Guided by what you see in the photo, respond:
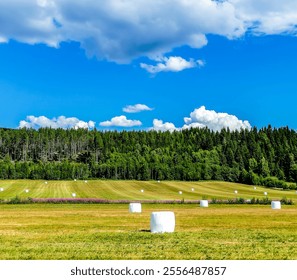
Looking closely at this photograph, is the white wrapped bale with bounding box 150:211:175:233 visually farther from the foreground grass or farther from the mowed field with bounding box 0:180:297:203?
the mowed field with bounding box 0:180:297:203

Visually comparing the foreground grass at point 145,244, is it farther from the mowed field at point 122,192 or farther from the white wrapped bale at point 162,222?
the mowed field at point 122,192

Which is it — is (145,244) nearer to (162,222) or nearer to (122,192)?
(162,222)

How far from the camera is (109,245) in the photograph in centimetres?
1812

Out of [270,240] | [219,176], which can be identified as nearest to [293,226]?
[270,240]

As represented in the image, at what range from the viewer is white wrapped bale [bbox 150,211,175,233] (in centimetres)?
2188

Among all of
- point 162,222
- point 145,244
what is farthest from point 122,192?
point 145,244

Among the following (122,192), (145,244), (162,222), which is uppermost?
(122,192)

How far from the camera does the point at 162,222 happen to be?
71.9ft

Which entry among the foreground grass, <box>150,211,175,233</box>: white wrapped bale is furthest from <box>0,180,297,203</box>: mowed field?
the foreground grass

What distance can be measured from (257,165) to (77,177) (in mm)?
67371

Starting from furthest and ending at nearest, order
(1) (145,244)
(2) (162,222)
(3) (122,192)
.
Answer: (3) (122,192) < (2) (162,222) < (1) (145,244)

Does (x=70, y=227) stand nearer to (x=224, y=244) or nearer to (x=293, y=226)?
(x=224, y=244)

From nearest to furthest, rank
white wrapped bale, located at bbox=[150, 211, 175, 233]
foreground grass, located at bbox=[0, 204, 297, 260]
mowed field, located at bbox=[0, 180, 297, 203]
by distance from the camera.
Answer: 1. foreground grass, located at bbox=[0, 204, 297, 260]
2. white wrapped bale, located at bbox=[150, 211, 175, 233]
3. mowed field, located at bbox=[0, 180, 297, 203]

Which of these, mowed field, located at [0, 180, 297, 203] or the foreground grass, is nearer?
the foreground grass
